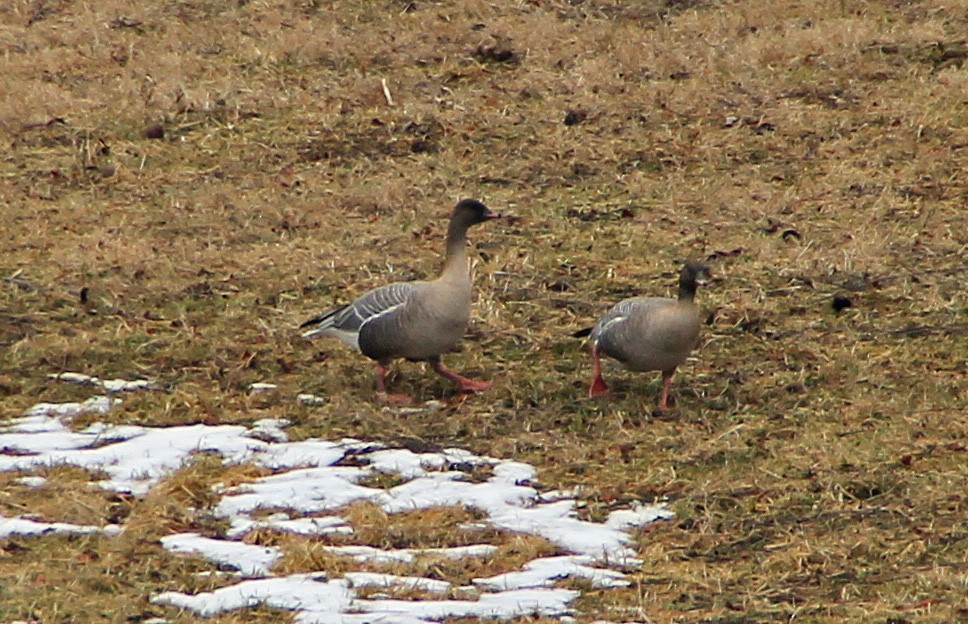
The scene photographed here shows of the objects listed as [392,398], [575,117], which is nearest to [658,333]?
[392,398]

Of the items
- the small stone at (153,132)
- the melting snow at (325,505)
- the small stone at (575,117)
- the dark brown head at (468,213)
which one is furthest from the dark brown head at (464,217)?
the small stone at (153,132)

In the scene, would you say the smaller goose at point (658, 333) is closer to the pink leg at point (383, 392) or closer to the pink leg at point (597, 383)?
the pink leg at point (597, 383)

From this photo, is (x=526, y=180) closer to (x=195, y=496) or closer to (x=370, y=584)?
(x=195, y=496)

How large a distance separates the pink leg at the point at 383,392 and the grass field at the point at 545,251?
0.42 feet

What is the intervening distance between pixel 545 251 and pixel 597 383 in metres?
2.35

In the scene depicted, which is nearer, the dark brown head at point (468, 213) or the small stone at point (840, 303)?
the dark brown head at point (468, 213)

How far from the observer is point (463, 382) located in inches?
366

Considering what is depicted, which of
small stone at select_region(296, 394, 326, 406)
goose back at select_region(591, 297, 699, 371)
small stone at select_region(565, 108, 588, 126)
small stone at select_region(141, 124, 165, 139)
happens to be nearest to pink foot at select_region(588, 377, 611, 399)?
goose back at select_region(591, 297, 699, 371)

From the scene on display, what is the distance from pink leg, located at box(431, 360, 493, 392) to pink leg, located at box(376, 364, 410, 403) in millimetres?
234

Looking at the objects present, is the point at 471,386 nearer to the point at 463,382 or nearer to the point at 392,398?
the point at 463,382

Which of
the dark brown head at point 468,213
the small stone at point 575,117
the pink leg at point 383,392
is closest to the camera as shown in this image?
the pink leg at point 383,392

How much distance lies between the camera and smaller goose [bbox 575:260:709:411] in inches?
353

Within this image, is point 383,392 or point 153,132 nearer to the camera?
point 383,392

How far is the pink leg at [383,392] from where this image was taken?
9.27 meters
